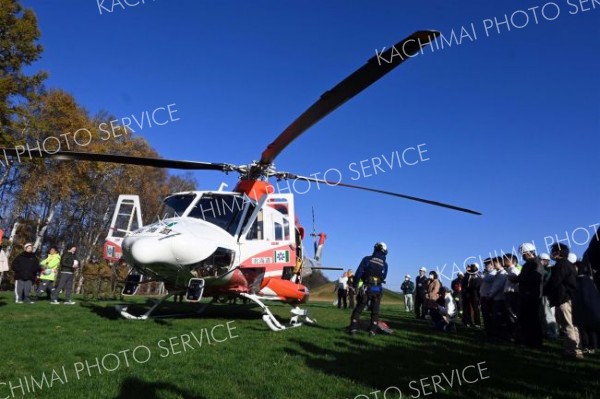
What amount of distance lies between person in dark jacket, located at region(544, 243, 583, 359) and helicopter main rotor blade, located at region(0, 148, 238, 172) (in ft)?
23.8

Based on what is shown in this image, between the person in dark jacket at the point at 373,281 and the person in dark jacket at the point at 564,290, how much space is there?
3365 mm

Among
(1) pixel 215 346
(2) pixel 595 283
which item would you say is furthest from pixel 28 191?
(2) pixel 595 283

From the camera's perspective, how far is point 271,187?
11.8 meters

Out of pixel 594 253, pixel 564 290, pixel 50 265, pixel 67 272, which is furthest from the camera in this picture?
pixel 50 265

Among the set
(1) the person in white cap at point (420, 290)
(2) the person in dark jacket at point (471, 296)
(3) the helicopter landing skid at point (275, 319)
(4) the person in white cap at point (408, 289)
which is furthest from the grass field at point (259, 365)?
(4) the person in white cap at point (408, 289)

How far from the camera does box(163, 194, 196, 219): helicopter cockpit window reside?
10727 mm

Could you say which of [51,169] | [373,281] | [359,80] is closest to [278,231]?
[373,281]

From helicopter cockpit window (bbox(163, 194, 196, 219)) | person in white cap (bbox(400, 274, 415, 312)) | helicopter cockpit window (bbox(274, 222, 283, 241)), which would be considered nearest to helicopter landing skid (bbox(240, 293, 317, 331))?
helicopter cockpit window (bbox(274, 222, 283, 241))

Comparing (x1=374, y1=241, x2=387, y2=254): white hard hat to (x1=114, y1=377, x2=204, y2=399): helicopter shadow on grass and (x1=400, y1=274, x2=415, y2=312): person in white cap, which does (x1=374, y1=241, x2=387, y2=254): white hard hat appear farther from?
(x1=400, y1=274, x2=415, y2=312): person in white cap

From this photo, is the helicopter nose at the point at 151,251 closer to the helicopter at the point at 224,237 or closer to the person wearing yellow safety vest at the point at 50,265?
the helicopter at the point at 224,237

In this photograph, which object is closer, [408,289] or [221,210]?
[221,210]

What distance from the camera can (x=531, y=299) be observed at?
9109mm

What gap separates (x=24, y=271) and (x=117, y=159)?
7413 mm

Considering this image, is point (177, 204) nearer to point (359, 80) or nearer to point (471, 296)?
point (359, 80)
